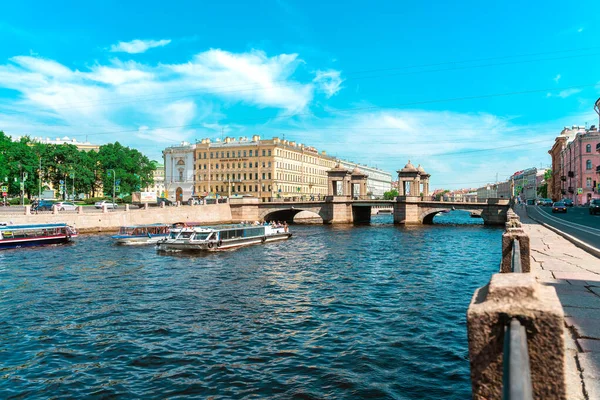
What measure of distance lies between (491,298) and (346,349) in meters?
10.4

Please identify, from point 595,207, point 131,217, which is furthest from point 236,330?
point 595,207

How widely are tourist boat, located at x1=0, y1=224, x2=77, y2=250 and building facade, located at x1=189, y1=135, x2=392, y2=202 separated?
58.4 m

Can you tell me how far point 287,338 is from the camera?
13.3 metres

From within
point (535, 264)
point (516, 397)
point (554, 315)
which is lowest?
point (535, 264)

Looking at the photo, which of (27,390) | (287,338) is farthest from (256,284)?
(27,390)

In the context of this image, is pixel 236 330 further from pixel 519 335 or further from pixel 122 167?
pixel 122 167

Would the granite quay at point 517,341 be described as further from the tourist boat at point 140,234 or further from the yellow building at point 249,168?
the yellow building at point 249,168

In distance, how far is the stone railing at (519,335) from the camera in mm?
2174

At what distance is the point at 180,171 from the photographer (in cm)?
11100

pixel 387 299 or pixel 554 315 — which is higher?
pixel 554 315

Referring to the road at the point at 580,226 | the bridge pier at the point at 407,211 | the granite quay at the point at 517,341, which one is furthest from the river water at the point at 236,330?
the bridge pier at the point at 407,211

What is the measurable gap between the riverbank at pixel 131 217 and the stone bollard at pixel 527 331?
4835cm

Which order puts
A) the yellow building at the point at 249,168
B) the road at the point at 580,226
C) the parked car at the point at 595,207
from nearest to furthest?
the road at the point at 580,226 < the parked car at the point at 595,207 < the yellow building at the point at 249,168

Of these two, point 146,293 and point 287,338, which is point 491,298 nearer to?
point 287,338
